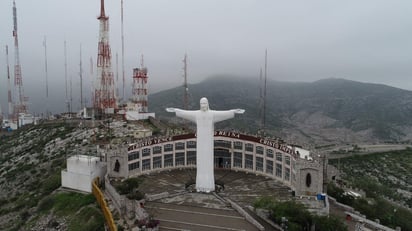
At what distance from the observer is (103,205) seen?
1535 inches

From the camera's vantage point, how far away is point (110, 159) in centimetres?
4725

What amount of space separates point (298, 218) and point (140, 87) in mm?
71296

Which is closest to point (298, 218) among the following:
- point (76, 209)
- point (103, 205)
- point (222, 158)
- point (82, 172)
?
point (103, 205)

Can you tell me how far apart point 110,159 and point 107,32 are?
51.4 m

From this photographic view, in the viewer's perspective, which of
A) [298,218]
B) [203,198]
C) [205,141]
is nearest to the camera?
[298,218]

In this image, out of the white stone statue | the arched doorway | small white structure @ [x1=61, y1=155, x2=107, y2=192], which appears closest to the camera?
the white stone statue

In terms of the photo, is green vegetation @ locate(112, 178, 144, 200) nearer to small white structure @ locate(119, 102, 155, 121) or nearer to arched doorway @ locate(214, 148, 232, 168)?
arched doorway @ locate(214, 148, 232, 168)

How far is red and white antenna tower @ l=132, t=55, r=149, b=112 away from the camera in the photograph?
9188 centimetres

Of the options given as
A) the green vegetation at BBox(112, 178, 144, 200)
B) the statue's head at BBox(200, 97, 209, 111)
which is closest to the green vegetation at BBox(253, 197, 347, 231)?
the green vegetation at BBox(112, 178, 144, 200)

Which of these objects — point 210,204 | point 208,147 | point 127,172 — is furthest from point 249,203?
point 127,172

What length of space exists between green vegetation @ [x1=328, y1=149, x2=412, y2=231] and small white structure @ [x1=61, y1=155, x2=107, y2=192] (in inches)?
1334

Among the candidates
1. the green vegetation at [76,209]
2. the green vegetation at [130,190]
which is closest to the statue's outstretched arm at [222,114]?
the green vegetation at [130,190]

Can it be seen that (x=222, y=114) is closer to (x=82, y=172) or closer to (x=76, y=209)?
(x=82, y=172)

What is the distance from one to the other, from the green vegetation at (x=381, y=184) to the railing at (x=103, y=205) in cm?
2942
